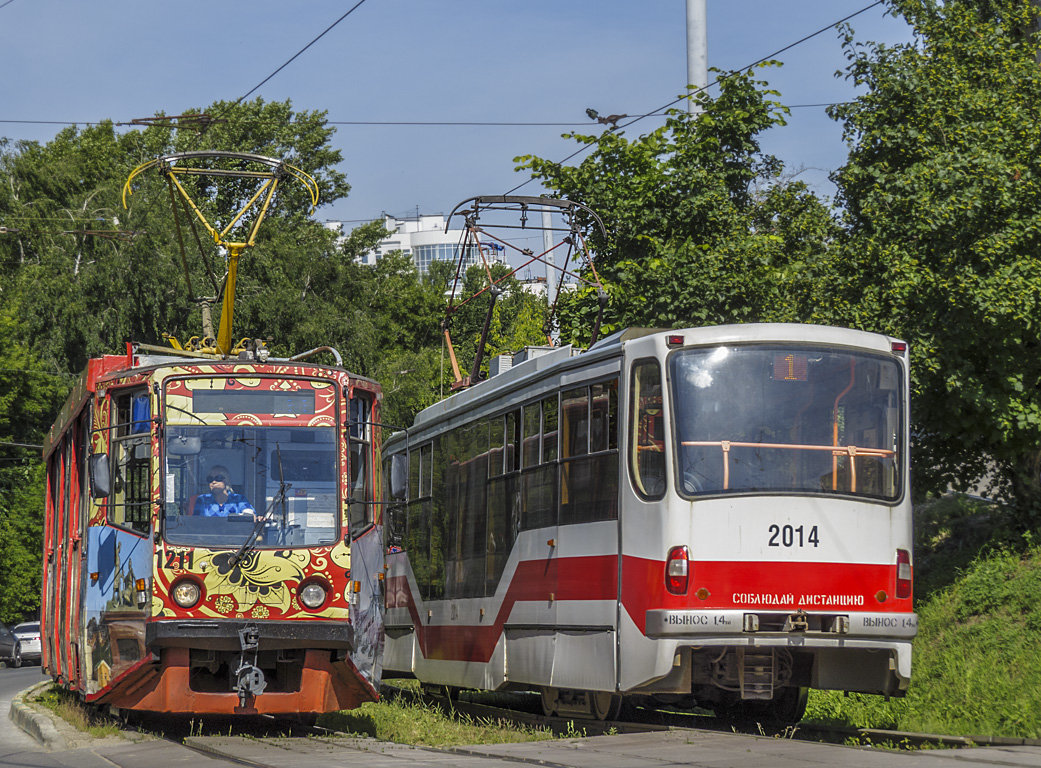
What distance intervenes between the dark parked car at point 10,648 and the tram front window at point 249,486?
31258 mm

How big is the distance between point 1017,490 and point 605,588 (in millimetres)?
11274

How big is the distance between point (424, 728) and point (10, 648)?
3185 cm

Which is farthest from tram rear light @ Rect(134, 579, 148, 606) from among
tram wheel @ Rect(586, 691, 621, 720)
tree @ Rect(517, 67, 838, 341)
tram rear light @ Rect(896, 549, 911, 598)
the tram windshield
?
tree @ Rect(517, 67, 838, 341)

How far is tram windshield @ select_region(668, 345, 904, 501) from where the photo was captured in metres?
11.6

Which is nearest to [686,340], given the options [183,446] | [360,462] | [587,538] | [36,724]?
[587,538]

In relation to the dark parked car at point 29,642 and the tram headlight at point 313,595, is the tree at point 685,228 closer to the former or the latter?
the tram headlight at point 313,595

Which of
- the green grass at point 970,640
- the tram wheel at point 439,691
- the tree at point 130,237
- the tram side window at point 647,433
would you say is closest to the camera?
the tram side window at point 647,433

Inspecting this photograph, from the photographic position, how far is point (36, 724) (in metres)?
13.9

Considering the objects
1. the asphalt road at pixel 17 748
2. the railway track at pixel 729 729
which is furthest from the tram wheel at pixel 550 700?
the asphalt road at pixel 17 748

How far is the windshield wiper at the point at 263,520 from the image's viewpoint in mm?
12328

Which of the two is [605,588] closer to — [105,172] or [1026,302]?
[1026,302]

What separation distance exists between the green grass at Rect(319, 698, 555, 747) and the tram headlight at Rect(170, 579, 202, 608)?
197 cm

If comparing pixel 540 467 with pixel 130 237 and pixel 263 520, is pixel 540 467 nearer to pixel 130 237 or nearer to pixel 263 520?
pixel 263 520

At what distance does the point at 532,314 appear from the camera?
44.6 m
